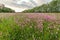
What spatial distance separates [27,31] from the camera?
875cm

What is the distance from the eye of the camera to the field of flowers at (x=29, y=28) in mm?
8625

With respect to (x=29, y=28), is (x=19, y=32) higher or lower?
lower

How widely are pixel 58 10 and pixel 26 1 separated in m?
6.30

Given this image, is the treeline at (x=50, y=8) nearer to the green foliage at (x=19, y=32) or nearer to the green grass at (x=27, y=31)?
the green grass at (x=27, y=31)

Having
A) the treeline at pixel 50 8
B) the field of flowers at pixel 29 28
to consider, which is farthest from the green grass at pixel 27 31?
the treeline at pixel 50 8

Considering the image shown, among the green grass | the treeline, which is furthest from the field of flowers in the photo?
the treeline

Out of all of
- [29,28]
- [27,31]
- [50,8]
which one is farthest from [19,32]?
[50,8]

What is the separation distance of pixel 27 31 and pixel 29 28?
0.15 metres

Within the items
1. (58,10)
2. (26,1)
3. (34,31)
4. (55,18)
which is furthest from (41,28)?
(26,1)

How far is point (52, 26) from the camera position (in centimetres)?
900

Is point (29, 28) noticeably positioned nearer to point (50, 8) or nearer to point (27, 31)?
point (27, 31)

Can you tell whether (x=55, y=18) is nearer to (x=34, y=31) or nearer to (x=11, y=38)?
(x=34, y=31)

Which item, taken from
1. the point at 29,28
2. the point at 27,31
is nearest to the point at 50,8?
the point at 29,28

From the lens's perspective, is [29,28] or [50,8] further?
[50,8]
